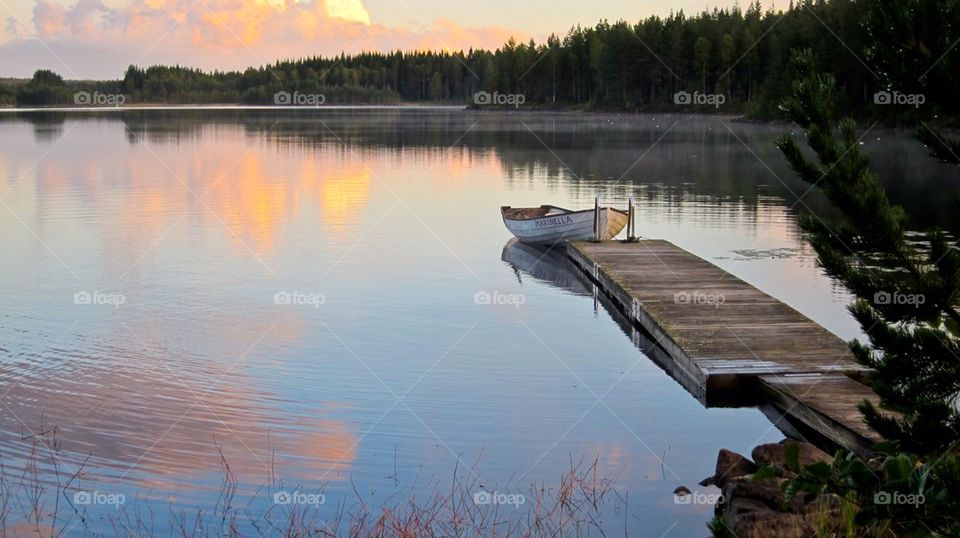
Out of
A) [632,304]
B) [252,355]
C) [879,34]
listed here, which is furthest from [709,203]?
[879,34]

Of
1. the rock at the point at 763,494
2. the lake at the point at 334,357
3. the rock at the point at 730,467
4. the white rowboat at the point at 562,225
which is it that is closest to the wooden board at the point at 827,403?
the lake at the point at 334,357

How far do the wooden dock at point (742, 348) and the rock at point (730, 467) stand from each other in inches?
45.4

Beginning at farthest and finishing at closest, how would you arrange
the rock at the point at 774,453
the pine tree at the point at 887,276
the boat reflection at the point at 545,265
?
the boat reflection at the point at 545,265 < the rock at the point at 774,453 < the pine tree at the point at 887,276

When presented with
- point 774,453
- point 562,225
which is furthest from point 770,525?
point 562,225

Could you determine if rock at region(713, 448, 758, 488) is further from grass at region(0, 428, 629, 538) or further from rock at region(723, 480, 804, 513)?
rock at region(723, 480, 804, 513)

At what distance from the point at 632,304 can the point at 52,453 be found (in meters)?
11.0

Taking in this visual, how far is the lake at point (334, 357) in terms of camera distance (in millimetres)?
11898

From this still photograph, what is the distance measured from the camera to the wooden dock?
1341 centimetres

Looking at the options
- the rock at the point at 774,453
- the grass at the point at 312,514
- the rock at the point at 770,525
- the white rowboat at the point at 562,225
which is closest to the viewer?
the rock at the point at 770,525

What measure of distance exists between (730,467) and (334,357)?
25.6 ft

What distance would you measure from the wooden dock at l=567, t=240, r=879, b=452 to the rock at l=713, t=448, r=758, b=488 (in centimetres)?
115

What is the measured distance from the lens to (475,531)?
1042 centimetres

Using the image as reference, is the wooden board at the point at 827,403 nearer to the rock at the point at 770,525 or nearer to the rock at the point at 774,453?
the rock at the point at 774,453

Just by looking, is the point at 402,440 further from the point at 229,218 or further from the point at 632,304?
the point at 229,218
